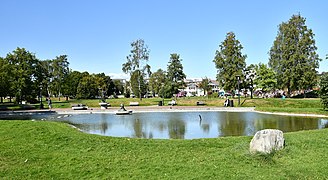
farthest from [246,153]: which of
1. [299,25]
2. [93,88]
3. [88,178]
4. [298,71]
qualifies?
[93,88]

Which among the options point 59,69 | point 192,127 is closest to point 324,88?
point 192,127

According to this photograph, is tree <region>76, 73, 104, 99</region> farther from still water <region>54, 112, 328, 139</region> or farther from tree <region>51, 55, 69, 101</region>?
still water <region>54, 112, 328, 139</region>

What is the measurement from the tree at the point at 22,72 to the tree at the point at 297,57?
145 feet

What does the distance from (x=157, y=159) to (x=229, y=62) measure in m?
44.1

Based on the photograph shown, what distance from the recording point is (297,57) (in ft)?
163

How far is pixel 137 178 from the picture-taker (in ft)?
24.6

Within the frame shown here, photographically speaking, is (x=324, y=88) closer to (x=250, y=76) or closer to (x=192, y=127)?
(x=192, y=127)

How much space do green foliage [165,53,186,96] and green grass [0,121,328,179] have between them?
184 ft

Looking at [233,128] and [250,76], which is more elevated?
[250,76]

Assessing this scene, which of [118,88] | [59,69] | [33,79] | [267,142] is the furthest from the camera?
[118,88]

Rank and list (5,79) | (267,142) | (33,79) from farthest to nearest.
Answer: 1. (33,79)
2. (5,79)
3. (267,142)

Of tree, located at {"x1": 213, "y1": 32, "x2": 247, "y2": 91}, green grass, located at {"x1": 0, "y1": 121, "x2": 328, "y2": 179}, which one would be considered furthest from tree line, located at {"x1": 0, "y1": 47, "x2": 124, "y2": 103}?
green grass, located at {"x1": 0, "y1": 121, "x2": 328, "y2": 179}

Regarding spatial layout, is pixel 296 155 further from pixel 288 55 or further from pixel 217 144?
pixel 288 55

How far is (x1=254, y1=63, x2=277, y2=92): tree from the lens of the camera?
2154 inches
